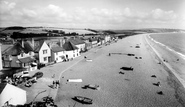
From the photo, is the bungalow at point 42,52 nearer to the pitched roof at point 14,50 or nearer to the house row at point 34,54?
the house row at point 34,54

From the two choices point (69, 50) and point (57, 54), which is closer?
point (57, 54)

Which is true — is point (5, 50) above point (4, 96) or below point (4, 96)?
above

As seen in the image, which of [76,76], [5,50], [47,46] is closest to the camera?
[76,76]

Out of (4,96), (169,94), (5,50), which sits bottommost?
(169,94)

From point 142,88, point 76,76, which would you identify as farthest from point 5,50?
point 142,88

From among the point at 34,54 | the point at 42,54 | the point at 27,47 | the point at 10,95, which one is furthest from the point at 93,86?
the point at 27,47

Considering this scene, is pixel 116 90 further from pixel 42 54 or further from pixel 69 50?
pixel 69 50

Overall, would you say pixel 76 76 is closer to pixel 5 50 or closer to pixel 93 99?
pixel 93 99
